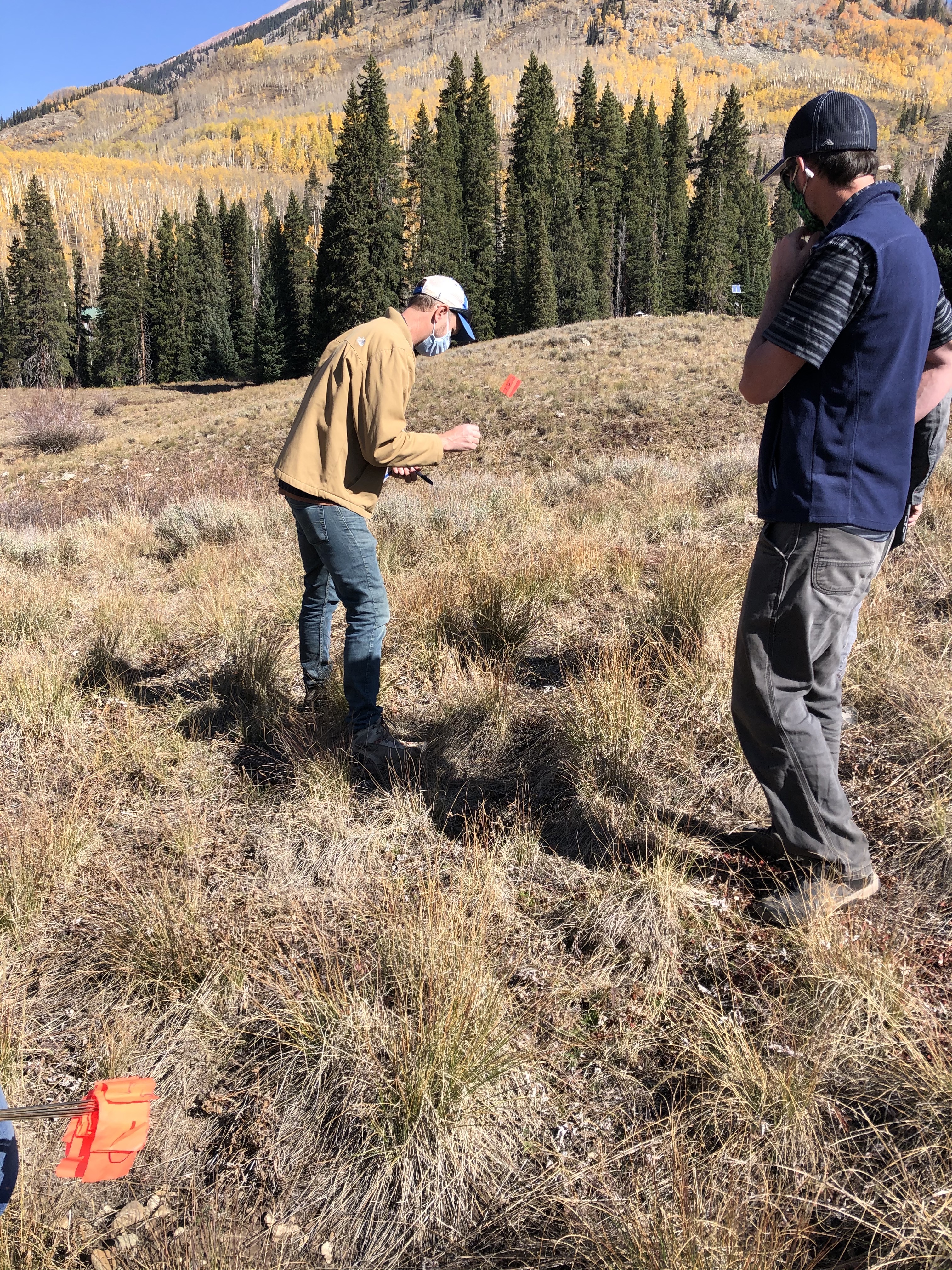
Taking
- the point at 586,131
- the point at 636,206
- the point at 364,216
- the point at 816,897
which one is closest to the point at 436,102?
the point at 586,131

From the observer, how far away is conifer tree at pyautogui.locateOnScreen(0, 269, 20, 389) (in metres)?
53.3

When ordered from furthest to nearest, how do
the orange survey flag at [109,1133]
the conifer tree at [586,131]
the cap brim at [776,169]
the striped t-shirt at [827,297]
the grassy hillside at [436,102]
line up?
the grassy hillside at [436,102], the conifer tree at [586,131], the cap brim at [776,169], the striped t-shirt at [827,297], the orange survey flag at [109,1133]

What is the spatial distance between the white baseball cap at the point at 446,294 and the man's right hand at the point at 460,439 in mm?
357

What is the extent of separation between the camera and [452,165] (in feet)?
149

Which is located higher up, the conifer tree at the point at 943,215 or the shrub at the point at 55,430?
the conifer tree at the point at 943,215

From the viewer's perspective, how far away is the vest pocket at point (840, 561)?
203cm

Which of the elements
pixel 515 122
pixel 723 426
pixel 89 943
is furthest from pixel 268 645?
pixel 515 122

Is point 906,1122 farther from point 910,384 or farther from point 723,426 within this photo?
point 723,426

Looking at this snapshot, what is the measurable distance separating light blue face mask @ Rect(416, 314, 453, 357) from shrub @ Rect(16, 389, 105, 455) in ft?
81.5

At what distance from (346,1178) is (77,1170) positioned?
616mm

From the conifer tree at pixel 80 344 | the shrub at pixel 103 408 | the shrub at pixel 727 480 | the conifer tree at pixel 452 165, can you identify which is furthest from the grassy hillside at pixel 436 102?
the shrub at pixel 727 480

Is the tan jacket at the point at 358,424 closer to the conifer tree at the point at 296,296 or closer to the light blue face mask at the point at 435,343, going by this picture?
the light blue face mask at the point at 435,343

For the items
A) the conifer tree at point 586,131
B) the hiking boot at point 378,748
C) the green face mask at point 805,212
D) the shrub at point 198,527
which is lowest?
the shrub at point 198,527

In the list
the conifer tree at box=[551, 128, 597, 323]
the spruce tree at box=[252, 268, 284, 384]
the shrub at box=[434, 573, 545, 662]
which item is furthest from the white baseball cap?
the spruce tree at box=[252, 268, 284, 384]
